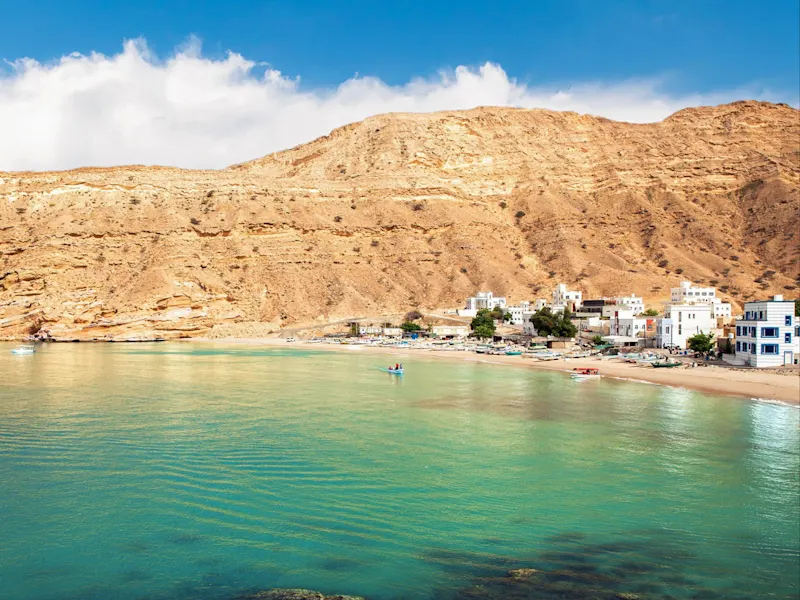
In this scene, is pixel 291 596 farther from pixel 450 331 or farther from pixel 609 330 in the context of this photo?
pixel 450 331

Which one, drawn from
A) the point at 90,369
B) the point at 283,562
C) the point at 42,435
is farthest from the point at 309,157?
the point at 283,562

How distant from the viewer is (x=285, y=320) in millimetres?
88375

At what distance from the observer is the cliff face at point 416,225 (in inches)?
3339

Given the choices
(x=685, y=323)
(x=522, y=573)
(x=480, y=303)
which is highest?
(x=480, y=303)

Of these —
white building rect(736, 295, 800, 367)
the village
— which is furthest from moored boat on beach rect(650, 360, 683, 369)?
white building rect(736, 295, 800, 367)

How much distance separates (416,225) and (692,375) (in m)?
65.2

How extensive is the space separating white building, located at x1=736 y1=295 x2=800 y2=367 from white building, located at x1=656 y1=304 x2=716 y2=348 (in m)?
11.4

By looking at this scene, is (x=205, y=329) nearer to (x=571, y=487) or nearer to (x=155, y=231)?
(x=155, y=231)

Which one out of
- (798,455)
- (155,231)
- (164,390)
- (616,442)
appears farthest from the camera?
(155,231)

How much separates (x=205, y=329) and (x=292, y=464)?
6751 cm

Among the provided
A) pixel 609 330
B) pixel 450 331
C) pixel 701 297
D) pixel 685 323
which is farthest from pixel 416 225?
pixel 685 323

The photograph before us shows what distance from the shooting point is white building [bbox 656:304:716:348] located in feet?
183

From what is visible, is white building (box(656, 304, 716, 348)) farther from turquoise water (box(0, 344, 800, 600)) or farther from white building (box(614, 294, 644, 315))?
turquoise water (box(0, 344, 800, 600))

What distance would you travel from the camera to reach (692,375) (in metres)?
42.5
